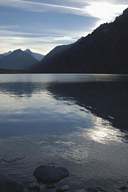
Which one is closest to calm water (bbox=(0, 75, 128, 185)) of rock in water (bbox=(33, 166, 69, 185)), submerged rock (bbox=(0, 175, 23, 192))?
rock in water (bbox=(33, 166, 69, 185))

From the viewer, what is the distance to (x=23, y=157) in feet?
101

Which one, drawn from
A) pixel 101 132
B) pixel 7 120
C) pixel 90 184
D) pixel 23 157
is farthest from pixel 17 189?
pixel 7 120

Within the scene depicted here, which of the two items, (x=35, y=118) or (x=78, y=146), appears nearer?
(x=78, y=146)

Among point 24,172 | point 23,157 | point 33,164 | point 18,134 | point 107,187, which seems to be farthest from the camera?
point 18,134

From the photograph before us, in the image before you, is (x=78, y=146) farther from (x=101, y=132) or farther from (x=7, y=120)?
(x=7, y=120)

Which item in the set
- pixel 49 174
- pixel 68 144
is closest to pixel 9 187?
pixel 49 174

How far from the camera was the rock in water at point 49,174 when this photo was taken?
2401 centimetres

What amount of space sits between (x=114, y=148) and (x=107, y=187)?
11295 millimetres

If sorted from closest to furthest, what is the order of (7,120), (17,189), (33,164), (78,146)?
(17,189) → (33,164) → (78,146) → (7,120)

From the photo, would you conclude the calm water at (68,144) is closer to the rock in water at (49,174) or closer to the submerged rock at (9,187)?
the rock in water at (49,174)

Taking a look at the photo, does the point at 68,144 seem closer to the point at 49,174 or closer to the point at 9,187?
the point at 49,174

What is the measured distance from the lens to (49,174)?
24.5 meters

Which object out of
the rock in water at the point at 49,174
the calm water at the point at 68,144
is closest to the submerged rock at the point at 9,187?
the rock in water at the point at 49,174

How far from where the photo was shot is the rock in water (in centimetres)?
2401
